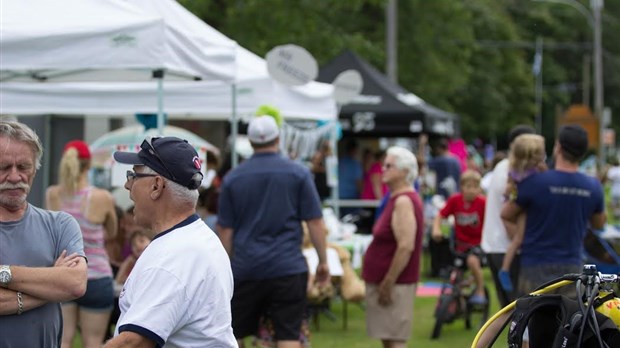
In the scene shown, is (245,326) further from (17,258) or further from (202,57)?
(17,258)

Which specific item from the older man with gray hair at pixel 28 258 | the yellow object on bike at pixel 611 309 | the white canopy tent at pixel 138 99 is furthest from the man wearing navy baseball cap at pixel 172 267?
the white canopy tent at pixel 138 99

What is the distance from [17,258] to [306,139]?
12031mm

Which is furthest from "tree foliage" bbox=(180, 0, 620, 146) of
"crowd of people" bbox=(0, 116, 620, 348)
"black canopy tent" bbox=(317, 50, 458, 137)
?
"crowd of people" bbox=(0, 116, 620, 348)

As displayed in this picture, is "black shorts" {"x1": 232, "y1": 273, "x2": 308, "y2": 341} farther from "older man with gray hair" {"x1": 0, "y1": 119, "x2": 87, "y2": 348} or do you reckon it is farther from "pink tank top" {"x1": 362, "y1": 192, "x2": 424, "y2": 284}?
"older man with gray hair" {"x1": 0, "y1": 119, "x2": 87, "y2": 348}

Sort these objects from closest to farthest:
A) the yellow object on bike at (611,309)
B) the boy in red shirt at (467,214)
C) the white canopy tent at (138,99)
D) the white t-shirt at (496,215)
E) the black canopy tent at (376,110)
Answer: the yellow object on bike at (611,309) < the white t-shirt at (496,215) < the white canopy tent at (138,99) < the boy in red shirt at (467,214) < the black canopy tent at (376,110)

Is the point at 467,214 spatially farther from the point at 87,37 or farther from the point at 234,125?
the point at 87,37

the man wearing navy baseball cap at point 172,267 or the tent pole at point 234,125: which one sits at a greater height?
the tent pole at point 234,125

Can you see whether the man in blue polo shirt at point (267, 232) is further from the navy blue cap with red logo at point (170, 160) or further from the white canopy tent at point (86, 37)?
the navy blue cap with red logo at point (170, 160)

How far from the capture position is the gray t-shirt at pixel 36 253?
4.18 metres

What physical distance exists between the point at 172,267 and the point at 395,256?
424 cm

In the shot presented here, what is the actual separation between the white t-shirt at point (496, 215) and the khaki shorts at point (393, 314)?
89 cm

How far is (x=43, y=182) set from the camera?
12.8 metres

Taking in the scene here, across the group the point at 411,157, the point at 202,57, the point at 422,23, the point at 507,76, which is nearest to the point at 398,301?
the point at 411,157

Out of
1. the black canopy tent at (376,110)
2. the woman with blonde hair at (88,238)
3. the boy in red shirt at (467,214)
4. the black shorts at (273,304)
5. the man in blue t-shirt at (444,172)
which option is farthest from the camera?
the man in blue t-shirt at (444,172)
